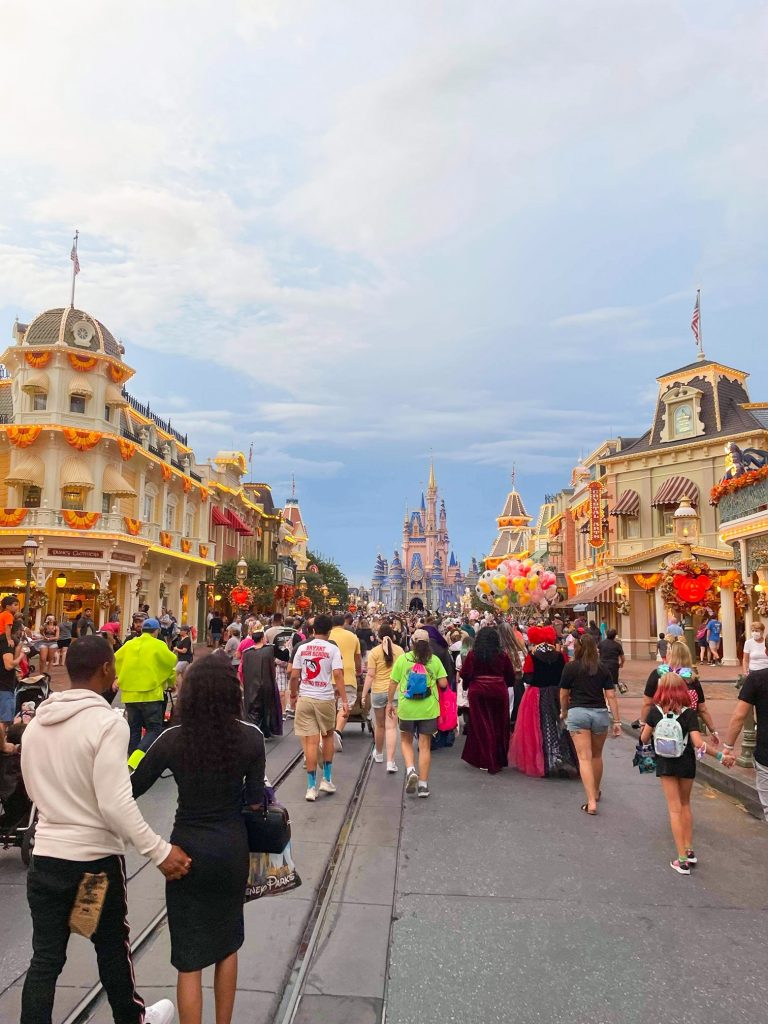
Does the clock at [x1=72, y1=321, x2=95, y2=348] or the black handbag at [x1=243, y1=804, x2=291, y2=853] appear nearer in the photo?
the black handbag at [x1=243, y1=804, x2=291, y2=853]

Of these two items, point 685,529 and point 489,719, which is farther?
point 685,529

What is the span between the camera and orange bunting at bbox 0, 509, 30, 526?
1053 inches

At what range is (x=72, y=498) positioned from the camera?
93.2 feet

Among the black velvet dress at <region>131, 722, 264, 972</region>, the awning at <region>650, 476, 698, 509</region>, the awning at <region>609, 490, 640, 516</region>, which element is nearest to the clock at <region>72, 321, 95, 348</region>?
the awning at <region>609, 490, 640, 516</region>

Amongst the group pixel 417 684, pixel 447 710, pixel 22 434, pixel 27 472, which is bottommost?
pixel 447 710

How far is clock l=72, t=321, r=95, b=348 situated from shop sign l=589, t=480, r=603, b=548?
2264 cm

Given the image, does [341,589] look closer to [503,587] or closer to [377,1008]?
[503,587]

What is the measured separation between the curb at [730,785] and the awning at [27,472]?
25448 mm

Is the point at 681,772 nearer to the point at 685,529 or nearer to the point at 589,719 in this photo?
the point at 589,719

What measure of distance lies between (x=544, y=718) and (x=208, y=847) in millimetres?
6316

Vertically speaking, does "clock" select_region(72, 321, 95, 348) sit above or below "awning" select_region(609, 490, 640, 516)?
above

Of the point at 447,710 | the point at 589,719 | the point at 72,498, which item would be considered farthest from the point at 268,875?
the point at 72,498

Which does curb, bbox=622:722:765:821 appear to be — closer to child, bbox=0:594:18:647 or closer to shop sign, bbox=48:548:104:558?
child, bbox=0:594:18:647

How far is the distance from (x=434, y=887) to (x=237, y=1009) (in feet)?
6.06
